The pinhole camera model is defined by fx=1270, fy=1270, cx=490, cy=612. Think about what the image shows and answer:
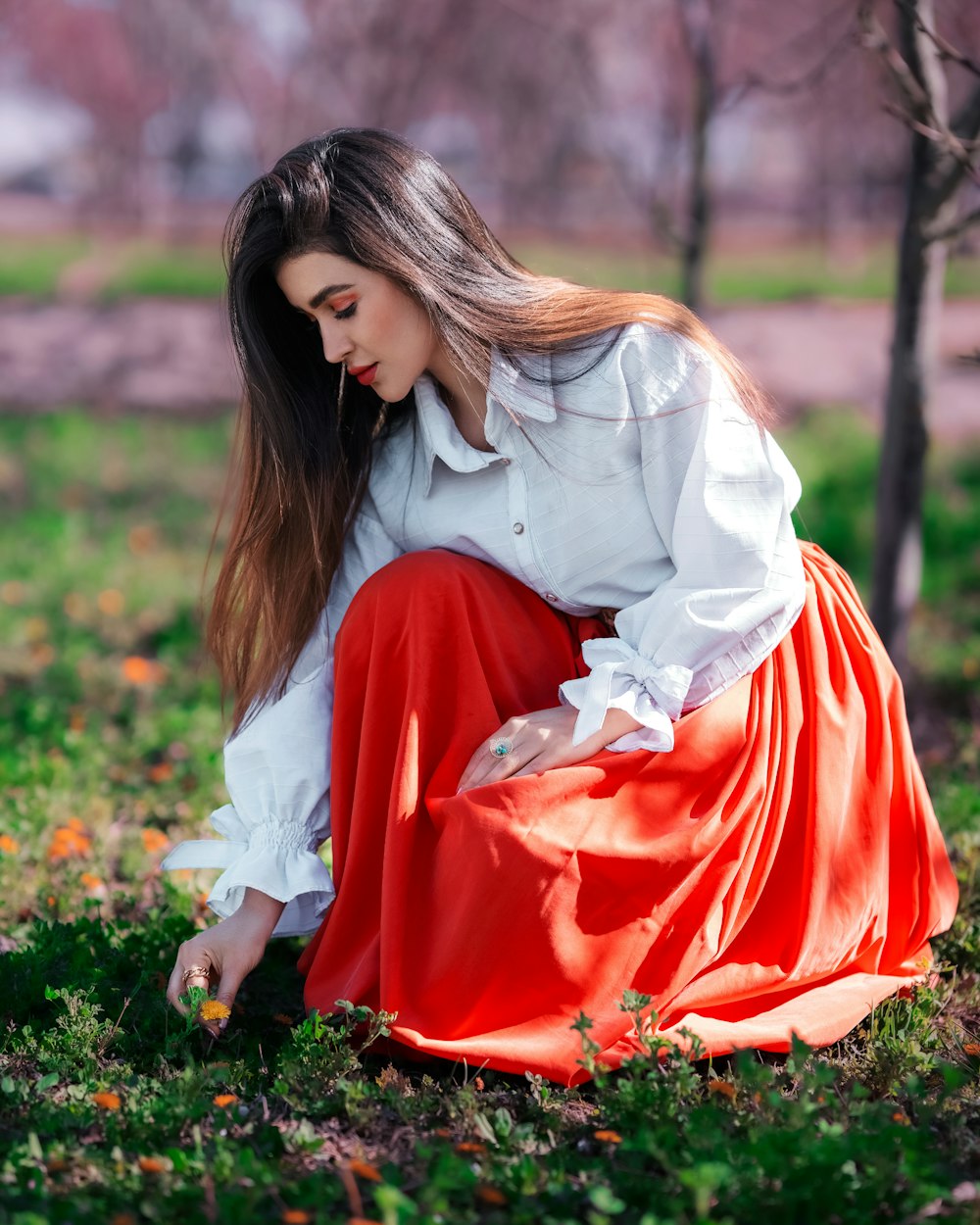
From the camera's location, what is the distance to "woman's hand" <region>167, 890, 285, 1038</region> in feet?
6.42

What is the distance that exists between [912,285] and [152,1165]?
278 centimetres

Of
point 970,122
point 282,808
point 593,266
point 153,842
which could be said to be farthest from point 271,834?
point 593,266

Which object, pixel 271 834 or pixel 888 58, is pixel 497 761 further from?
pixel 888 58

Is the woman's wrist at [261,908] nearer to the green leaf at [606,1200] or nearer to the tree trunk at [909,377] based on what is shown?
the green leaf at [606,1200]

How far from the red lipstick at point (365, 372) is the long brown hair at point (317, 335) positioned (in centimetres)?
11

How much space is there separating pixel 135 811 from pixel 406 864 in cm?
134

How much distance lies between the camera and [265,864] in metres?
2.01

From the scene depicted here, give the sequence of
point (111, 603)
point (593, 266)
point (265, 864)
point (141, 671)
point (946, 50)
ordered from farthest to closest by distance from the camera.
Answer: point (593, 266), point (111, 603), point (141, 671), point (946, 50), point (265, 864)

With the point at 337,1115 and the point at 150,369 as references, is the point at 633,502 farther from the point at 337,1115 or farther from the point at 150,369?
the point at 150,369

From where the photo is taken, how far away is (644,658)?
1930 millimetres

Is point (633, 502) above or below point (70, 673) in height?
above

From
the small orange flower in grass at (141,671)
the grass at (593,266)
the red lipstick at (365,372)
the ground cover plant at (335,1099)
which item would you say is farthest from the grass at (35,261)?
the red lipstick at (365,372)

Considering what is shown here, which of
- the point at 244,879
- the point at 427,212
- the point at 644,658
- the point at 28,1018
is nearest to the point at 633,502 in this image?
the point at 644,658

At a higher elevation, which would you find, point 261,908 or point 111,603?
point 111,603
